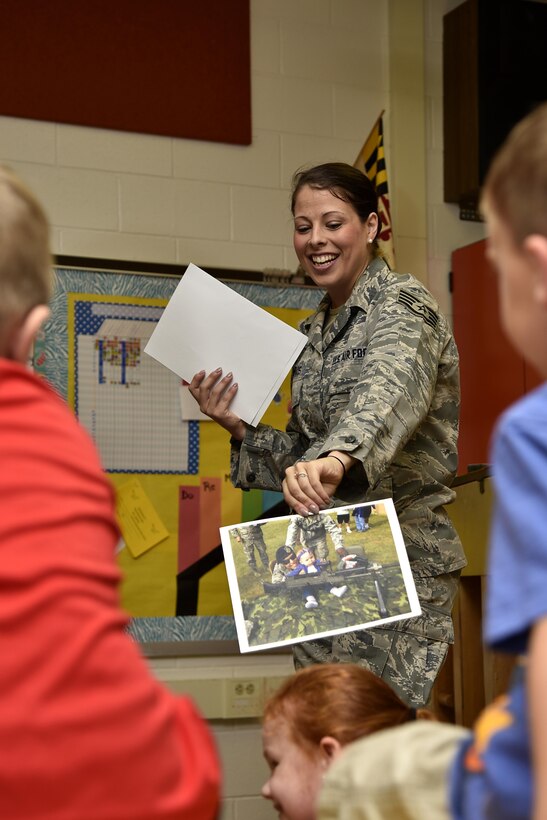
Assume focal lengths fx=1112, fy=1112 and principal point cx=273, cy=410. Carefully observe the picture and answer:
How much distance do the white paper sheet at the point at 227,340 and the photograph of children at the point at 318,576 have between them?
22.9 inches

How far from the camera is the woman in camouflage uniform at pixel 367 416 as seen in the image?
2.05 m

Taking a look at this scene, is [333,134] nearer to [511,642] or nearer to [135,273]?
[135,273]

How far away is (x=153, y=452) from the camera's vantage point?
357cm

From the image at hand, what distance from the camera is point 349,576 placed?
1891mm

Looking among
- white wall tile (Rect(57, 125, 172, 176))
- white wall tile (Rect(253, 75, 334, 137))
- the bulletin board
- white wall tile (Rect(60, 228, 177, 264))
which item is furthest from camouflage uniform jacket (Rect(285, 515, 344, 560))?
white wall tile (Rect(253, 75, 334, 137))

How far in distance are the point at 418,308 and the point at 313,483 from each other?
52 centimetres

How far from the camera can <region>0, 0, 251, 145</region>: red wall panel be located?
357 cm

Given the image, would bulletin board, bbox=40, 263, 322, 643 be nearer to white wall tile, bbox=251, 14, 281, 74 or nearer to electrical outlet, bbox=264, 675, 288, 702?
electrical outlet, bbox=264, 675, 288, 702

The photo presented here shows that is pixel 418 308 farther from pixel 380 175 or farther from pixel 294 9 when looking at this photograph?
pixel 294 9

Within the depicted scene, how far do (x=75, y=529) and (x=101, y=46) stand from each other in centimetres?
310

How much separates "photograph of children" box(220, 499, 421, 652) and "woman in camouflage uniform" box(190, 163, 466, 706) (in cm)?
6

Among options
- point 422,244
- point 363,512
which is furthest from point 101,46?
point 363,512

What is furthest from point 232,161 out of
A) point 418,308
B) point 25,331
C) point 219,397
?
point 25,331

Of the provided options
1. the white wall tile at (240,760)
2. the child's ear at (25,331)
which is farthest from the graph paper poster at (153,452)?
the child's ear at (25,331)
